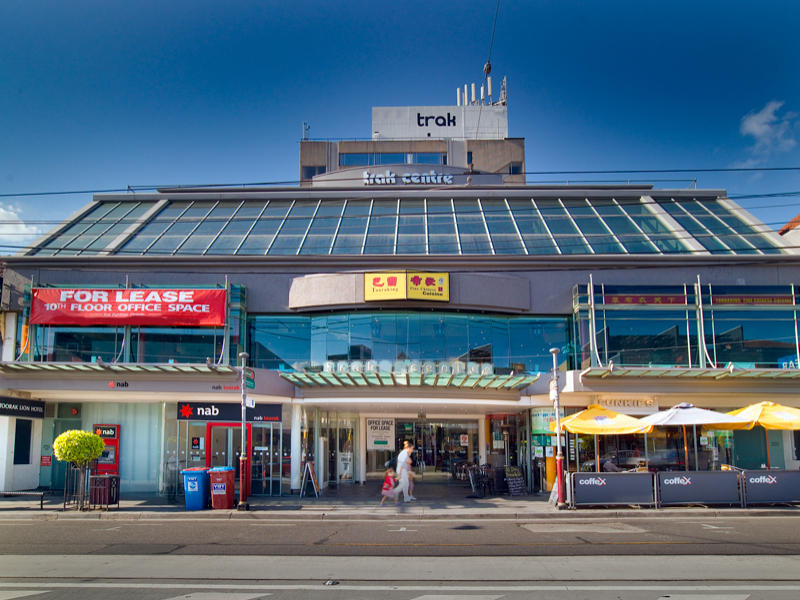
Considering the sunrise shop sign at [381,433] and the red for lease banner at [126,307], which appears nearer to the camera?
the red for lease banner at [126,307]

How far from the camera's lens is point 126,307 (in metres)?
24.4

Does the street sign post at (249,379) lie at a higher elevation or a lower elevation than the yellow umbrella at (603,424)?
higher

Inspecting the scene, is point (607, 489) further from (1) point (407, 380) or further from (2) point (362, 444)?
(2) point (362, 444)

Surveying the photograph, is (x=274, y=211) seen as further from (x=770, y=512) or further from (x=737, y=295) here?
(x=770, y=512)

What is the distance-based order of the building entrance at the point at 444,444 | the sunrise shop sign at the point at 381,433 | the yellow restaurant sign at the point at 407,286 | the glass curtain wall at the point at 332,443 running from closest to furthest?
1. the yellow restaurant sign at the point at 407,286
2. the glass curtain wall at the point at 332,443
3. the sunrise shop sign at the point at 381,433
4. the building entrance at the point at 444,444

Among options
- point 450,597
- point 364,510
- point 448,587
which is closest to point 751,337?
point 364,510

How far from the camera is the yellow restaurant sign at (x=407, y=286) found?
23656 millimetres

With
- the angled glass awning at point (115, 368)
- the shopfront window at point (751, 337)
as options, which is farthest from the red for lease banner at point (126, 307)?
the shopfront window at point (751, 337)

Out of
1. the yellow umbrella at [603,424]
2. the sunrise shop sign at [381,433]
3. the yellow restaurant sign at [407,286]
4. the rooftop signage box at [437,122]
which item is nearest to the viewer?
the yellow umbrella at [603,424]

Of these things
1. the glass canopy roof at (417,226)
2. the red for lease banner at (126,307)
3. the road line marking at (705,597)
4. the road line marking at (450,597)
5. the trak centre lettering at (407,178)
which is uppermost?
the trak centre lettering at (407,178)

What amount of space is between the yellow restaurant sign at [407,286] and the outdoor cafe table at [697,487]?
30.1 feet

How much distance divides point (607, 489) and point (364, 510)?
686 centimetres

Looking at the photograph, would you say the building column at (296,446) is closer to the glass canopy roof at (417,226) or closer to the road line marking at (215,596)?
the glass canopy roof at (417,226)

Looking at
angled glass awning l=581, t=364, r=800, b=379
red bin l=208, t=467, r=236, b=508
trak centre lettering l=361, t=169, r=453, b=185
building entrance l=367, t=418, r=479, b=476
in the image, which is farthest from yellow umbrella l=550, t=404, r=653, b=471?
trak centre lettering l=361, t=169, r=453, b=185
